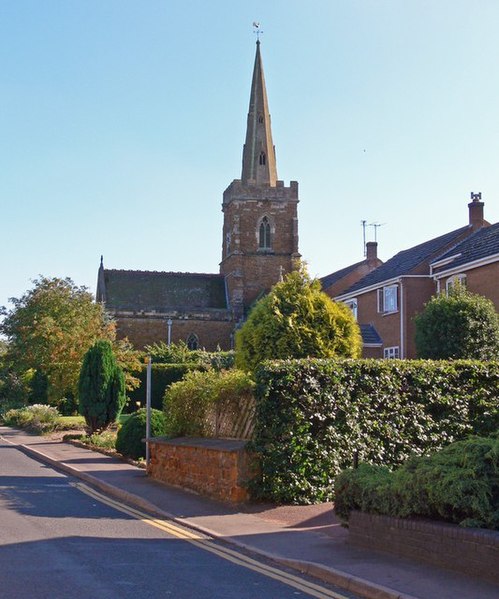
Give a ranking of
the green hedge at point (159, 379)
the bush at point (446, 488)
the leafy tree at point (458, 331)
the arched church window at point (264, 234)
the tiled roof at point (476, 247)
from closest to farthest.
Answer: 1. the bush at point (446, 488)
2. the leafy tree at point (458, 331)
3. the tiled roof at point (476, 247)
4. the green hedge at point (159, 379)
5. the arched church window at point (264, 234)

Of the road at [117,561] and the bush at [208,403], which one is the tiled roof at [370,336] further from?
the road at [117,561]

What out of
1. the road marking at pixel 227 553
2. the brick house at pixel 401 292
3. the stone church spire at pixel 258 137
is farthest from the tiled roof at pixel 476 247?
the stone church spire at pixel 258 137

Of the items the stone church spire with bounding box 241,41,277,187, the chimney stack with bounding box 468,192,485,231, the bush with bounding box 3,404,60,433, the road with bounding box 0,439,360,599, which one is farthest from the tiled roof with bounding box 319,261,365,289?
the road with bounding box 0,439,360,599

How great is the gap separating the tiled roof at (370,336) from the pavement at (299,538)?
22.7 metres

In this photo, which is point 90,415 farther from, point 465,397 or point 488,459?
point 488,459

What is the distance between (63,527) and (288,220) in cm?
6214

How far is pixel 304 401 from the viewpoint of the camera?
14.3 m

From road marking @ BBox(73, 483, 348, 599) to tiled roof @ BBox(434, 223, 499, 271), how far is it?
2165 cm

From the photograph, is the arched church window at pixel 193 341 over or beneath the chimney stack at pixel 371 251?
beneath

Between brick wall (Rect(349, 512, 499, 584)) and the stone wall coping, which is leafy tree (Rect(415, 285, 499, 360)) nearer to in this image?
the stone wall coping

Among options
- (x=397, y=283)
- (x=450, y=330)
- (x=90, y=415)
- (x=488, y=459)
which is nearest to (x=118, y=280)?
(x=397, y=283)

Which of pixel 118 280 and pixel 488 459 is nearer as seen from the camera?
pixel 488 459

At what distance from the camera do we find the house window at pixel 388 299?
131 ft

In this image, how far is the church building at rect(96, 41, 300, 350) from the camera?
70.3 m
